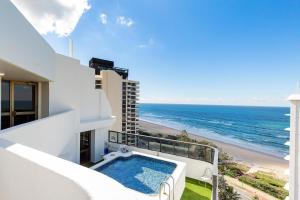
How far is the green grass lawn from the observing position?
7.98m

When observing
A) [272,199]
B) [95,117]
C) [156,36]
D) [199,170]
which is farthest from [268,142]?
[95,117]

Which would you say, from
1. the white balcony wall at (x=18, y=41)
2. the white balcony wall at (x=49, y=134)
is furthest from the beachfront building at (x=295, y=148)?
the white balcony wall at (x=18, y=41)

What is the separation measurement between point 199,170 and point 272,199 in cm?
1153

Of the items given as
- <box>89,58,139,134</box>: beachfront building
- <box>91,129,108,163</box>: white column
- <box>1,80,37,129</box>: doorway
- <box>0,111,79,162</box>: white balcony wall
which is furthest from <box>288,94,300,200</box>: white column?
<box>89,58,139,134</box>: beachfront building

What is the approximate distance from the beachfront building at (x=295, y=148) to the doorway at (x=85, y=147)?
11.0 m

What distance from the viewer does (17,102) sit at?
753 centimetres

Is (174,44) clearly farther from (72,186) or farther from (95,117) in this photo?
(72,186)

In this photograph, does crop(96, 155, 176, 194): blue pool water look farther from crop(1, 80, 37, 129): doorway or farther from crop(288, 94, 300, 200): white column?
crop(288, 94, 300, 200): white column

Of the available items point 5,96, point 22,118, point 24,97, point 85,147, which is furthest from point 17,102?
point 85,147

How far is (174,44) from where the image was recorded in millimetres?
34219

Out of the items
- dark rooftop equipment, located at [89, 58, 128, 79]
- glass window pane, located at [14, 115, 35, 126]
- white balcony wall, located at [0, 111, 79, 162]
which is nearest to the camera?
white balcony wall, located at [0, 111, 79, 162]

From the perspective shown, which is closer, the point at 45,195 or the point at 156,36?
the point at 45,195

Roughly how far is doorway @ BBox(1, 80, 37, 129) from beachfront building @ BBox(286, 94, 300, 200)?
9.03 metres

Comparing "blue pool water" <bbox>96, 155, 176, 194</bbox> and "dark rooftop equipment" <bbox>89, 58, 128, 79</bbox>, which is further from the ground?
"dark rooftop equipment" <bbox>89, 58, 128, 79</bbox>
